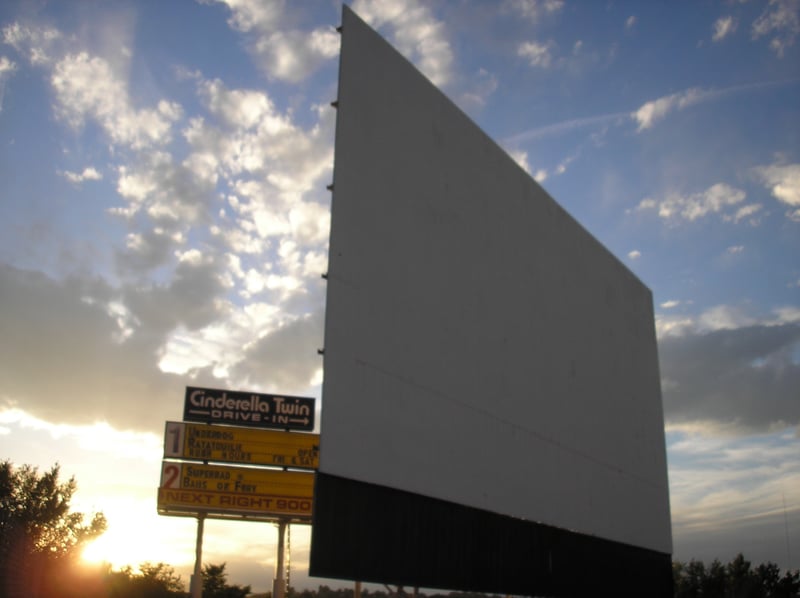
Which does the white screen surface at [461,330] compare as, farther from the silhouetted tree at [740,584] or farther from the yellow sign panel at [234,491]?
the silhouetted tree at [740,584]

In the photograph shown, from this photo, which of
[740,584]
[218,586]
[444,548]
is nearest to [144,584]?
[218,586]

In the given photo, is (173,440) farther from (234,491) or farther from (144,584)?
(144,584)

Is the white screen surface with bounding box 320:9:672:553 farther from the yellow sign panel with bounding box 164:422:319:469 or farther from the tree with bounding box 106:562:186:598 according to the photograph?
the tree with bounding box 106:562:186:598

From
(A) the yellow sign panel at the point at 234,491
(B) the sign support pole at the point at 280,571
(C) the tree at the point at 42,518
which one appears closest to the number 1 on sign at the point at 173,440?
(A) the yellow sign panel at the point at 234,491

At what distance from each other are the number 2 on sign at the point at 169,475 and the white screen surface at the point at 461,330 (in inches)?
320

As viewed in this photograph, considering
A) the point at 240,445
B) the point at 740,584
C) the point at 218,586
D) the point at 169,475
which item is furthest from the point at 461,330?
the point at 740,584

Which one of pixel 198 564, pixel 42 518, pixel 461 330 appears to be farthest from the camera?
pixel 42 518

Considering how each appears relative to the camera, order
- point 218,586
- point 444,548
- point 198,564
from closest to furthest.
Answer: point 444,548 → point 198,564 → point 218,586

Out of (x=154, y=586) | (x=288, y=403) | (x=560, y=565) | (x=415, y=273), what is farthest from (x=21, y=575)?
(x=415, y=273)

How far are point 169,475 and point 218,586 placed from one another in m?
9.82

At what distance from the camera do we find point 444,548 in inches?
465

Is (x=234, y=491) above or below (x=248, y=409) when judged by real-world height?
below

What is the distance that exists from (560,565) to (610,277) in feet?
25.8

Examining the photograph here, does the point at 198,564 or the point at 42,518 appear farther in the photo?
the point at 42,518
